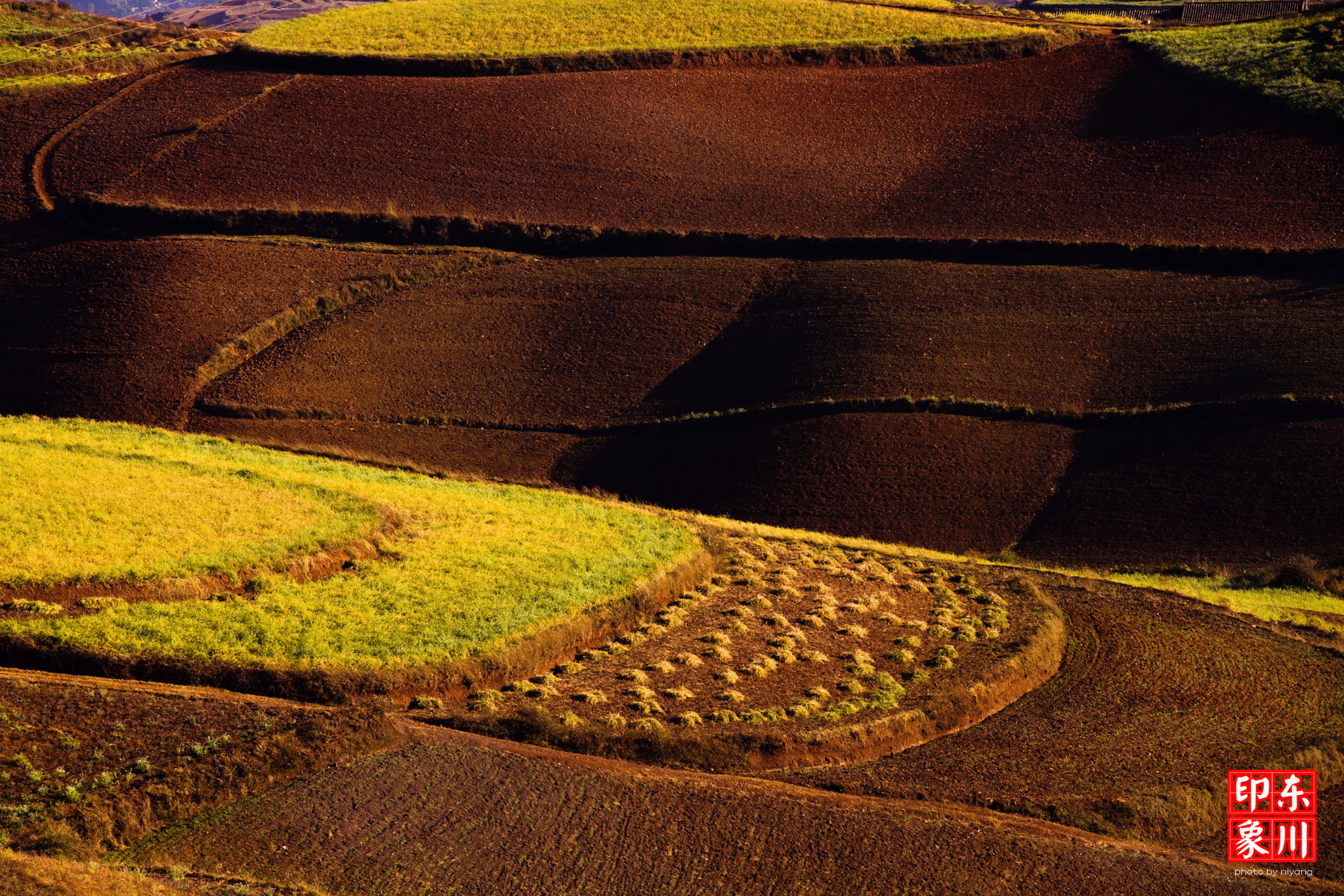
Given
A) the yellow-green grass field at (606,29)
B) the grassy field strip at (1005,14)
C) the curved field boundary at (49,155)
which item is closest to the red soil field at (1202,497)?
the yellow-green grass field at (606,29)

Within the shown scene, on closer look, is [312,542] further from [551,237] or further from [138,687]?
[551,237]

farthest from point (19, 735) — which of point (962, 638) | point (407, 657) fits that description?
point (962, 638)

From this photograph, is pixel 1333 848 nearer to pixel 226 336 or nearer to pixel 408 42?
pixel 226 336

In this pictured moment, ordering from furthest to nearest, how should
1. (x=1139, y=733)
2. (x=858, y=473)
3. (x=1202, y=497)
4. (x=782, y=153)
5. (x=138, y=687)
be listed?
(x=782, y=153) < (x=858, y=473) < (x=1202, y=497) < (x=1139, y=733) < (x=138, y=687)

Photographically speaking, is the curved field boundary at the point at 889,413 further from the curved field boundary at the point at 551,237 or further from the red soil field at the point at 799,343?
the curved field boundary at the point at 551,237

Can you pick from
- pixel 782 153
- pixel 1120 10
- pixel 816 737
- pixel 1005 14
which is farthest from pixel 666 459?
pixel 1120 10

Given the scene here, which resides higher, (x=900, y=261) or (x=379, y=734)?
(x=900, y=261)
